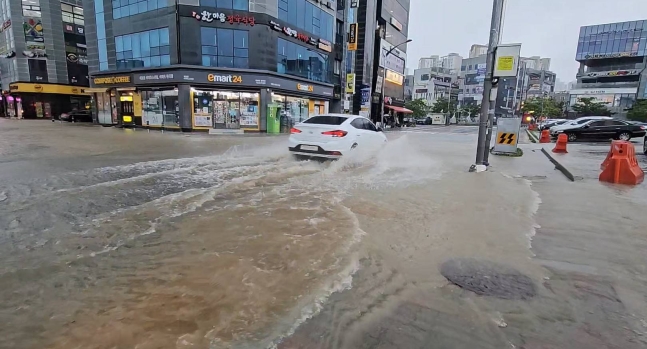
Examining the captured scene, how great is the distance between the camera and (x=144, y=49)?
27.0 meters

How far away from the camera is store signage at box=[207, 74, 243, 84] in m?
25.1

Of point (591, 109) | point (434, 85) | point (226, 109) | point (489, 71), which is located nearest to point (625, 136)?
point (489, 71)

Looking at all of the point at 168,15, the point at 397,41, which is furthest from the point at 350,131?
the point at 397,41

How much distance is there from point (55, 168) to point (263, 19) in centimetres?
2089

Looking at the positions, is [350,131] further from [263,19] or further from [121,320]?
[263,19]

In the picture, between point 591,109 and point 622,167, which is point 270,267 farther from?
point 591,109

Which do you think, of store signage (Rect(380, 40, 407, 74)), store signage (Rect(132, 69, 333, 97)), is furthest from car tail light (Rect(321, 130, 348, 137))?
store signage (Rect(380, 40, 407, 74))

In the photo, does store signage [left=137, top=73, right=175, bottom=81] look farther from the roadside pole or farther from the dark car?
the dark car

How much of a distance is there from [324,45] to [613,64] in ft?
264

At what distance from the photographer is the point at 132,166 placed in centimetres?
890

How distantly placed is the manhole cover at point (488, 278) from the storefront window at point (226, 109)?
2467cm

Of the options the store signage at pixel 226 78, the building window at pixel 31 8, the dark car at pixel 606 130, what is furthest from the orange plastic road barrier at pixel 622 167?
the building window at pixel 31 8

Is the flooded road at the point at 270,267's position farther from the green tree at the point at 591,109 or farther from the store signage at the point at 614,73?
the store signage at the point at 614,73

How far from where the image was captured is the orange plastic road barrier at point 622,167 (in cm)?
796
